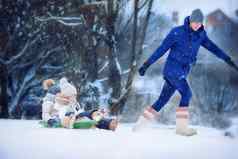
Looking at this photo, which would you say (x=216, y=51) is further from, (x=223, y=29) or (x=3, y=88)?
(x=3, y=88)

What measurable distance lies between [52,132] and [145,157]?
558 mm

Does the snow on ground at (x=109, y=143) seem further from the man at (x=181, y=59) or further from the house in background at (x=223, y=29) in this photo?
the house in background at (x=223, y=29)

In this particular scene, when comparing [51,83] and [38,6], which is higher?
[38,6]

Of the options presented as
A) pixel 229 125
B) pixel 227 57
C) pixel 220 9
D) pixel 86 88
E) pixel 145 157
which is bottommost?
pixel 145 157

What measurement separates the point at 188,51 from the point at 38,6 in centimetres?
93

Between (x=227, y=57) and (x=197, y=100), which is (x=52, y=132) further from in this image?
(x=227, y=57)

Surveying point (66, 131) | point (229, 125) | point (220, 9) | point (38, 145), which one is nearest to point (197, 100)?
point (229, 125)

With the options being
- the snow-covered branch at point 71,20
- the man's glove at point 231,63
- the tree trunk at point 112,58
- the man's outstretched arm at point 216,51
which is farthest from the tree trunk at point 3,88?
the man's glove at point 231,63

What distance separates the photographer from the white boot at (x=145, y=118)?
2461 mm

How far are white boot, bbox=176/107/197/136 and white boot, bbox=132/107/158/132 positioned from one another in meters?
0.13

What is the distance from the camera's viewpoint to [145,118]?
2465 mm

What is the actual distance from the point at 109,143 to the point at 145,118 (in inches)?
9.9

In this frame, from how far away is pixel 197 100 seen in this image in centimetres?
245

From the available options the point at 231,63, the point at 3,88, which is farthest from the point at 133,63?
the point at 3,88
